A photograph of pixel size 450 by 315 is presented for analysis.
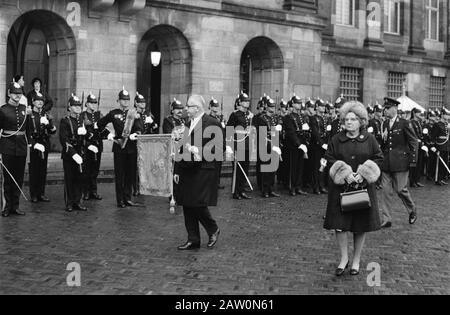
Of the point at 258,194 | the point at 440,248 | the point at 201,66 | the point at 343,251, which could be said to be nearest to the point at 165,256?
the point at 343,251

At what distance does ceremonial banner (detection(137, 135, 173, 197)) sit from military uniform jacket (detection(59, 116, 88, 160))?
1.15 metres

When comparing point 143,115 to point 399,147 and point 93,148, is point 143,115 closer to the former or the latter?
point 93,148

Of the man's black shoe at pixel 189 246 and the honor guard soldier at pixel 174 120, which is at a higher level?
the honor guard soldier at pixel 174 120

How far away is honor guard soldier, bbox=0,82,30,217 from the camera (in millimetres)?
11188

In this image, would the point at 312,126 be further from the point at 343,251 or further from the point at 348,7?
the point at 348,7

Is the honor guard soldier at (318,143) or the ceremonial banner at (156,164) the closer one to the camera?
the ceremonial banner at (156,164)

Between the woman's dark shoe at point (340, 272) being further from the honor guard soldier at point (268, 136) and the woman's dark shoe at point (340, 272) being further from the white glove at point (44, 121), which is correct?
the honor guard soldier at point (268, 136)

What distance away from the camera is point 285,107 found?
16422 mm

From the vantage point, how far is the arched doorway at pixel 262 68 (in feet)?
74.2

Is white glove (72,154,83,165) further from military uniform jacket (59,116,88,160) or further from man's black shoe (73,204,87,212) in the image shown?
man's black shoe (73,204,87,212)

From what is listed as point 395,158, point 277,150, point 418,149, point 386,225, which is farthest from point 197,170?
point 418,149

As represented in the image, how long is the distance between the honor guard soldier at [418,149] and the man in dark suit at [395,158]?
22.9 feet

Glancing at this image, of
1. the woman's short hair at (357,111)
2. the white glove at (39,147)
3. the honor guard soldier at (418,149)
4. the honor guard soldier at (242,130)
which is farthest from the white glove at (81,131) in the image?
the honor guard soldier at (418,149)

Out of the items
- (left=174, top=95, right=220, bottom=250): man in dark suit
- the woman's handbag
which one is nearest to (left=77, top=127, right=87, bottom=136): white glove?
(left=174, top=95, right=220, bottom=250): man in dark suit
